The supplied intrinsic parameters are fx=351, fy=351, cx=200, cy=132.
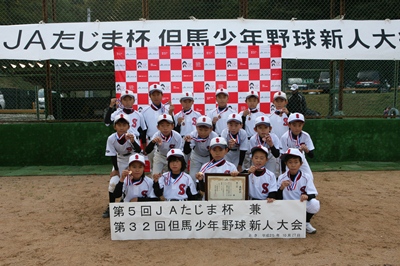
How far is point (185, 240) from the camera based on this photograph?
3705mm

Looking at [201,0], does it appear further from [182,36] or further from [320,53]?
[320,53]

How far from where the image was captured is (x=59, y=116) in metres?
8.43

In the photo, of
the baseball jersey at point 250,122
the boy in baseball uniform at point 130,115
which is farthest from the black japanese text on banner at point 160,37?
the baseball jersey at point 250,122

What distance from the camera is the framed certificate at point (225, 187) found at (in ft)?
12.7

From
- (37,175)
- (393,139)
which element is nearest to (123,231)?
(37,175)

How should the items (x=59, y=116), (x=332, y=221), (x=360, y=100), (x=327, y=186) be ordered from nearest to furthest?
(x=332, y=221), (x=327, y=186), (x=59, y=116), (x=360, y=100)

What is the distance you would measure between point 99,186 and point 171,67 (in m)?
2.48

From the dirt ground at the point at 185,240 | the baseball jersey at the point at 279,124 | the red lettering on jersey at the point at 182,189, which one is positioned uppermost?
the baseball jersey at the point at 279,124

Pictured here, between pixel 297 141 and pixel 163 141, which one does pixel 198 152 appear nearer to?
pixel 163 141

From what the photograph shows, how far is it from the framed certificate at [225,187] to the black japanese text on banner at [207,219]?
0.65 feet

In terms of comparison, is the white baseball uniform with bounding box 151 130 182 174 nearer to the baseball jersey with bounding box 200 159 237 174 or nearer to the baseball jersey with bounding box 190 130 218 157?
the baseball jersey with bounding box 190 130 218 157

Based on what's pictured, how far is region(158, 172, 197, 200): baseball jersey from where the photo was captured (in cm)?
410

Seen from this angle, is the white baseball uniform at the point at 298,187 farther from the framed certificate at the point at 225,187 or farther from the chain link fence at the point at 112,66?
the chain link fence at the point at 112,66

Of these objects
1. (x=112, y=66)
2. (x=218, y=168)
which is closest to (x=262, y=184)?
(x=218, y=168)
